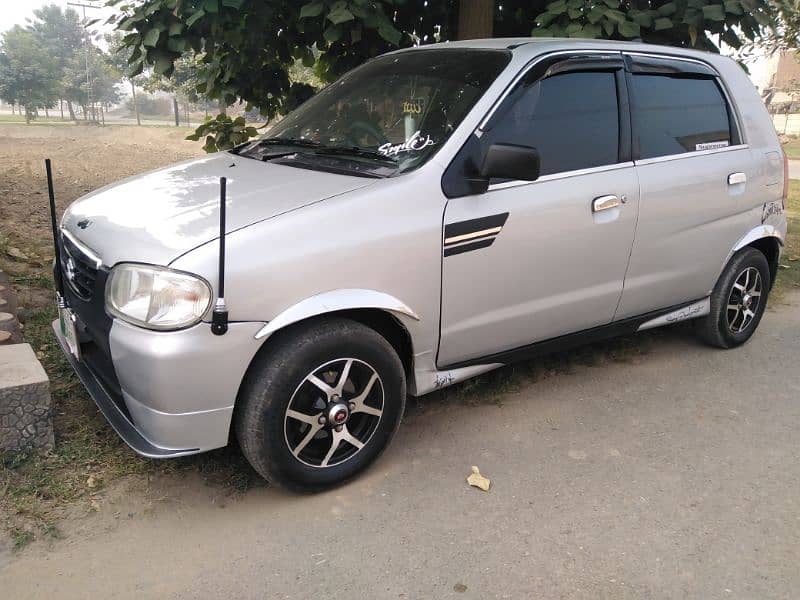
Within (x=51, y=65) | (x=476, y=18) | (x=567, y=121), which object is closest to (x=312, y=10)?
(x=476, y=18)

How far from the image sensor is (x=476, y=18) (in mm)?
5898

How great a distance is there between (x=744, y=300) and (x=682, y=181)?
4.06 feet

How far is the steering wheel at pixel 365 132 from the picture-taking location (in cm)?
352

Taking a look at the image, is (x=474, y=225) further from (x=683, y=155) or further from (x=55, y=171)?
(x=55, y=171)

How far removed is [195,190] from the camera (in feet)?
10.5

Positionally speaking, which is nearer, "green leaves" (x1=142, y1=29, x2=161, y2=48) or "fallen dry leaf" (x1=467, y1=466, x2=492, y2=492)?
"fallen dry leaf" (x1=467, y1=466, x2=492, y2=492)

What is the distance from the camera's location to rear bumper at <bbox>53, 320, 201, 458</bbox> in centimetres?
271

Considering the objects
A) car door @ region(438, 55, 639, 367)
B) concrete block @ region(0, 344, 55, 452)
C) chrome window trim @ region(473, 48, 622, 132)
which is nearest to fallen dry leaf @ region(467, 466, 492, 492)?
car door @ region(438, 55, 639, 367)

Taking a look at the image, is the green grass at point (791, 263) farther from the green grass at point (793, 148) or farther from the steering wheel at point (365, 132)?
the green grass at point (793, 148)

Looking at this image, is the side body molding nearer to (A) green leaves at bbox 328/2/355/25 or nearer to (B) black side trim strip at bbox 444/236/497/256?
(B) black side trim strip at bbox 444/236/497/256

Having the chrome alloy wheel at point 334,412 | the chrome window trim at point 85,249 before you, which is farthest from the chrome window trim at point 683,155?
the chrome window trim at point 85,249

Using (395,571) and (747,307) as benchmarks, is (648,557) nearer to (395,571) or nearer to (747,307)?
(395,571)

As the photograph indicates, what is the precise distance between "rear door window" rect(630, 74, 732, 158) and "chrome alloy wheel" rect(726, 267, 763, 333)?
931mm

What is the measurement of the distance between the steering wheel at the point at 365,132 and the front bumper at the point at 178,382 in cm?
128
